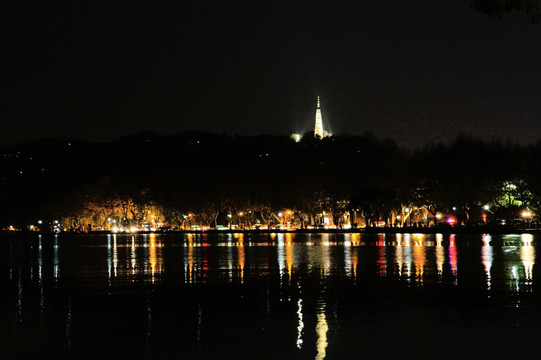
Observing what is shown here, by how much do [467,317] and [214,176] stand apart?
112074 mm

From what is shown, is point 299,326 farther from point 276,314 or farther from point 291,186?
point 291,186

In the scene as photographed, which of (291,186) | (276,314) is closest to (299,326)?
(276,314)

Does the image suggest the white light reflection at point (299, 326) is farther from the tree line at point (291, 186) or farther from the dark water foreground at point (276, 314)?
the tree line at point (291, 186)

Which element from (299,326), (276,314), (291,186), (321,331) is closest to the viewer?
(321,331)

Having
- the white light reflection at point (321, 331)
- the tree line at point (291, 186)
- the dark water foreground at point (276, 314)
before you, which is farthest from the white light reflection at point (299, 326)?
the tree line at point (291, 186)

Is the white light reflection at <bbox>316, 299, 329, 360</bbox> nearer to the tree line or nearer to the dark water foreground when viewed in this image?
the dark water foreground

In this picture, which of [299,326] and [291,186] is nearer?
[299,326]

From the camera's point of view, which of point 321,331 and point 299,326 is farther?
point 299,326

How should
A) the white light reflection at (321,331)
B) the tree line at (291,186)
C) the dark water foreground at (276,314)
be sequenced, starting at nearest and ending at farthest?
1. the white light reflection at (321,331)
2. the dark water foreground at (276,314)
3. the tree line at (291,186)

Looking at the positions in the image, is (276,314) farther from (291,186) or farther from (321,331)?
(291,186)

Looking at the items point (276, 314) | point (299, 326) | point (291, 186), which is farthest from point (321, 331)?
point (291, 186)

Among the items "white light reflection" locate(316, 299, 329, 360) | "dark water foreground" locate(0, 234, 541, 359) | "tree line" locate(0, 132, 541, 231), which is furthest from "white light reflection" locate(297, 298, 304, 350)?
"tree line" locate(0, 132, 541, 231)

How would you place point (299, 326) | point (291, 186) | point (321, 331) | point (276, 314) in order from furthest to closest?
point (291, 186) < point (276, 314) < point (299, 326) < point (321, 331)

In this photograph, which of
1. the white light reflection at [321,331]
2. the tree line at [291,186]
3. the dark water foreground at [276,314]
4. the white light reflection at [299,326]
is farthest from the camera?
the tree line at [291,186]
